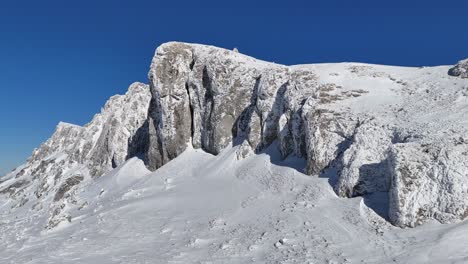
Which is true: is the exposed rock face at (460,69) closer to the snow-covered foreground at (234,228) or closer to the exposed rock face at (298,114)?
the exposed rock face at (298,114)

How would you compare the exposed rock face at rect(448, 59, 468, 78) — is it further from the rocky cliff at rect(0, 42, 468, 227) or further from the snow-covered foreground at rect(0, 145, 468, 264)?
the snow-covered foreground at rect(0, 145, 468, 264)

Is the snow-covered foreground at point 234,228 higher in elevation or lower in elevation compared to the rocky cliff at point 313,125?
lower

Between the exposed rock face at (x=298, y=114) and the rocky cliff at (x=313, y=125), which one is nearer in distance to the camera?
the rocky cliff at (x=313, y=125)

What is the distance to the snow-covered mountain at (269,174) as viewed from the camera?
17594 millimetres

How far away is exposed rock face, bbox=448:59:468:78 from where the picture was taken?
29.3 meters

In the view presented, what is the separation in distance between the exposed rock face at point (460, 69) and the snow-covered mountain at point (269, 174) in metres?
0.15

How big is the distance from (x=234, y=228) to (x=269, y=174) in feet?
23.2

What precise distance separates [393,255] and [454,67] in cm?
2143

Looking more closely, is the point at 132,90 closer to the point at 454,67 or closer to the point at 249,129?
the point at 249,129

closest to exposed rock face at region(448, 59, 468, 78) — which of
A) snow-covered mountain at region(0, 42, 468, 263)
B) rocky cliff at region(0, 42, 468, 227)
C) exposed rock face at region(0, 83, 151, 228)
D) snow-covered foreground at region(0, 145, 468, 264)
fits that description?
snow-covered mountain at region(0, 42, 468, 263)

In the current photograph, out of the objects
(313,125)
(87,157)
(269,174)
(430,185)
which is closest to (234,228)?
(269,174)

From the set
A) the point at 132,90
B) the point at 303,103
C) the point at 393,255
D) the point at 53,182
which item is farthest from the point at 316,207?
the point at 53,182

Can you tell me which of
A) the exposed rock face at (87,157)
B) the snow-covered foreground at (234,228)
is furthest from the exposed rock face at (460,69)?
the exposed rock face at (87,157)

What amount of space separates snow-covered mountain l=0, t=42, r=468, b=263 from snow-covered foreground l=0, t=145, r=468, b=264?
10 centimetres
